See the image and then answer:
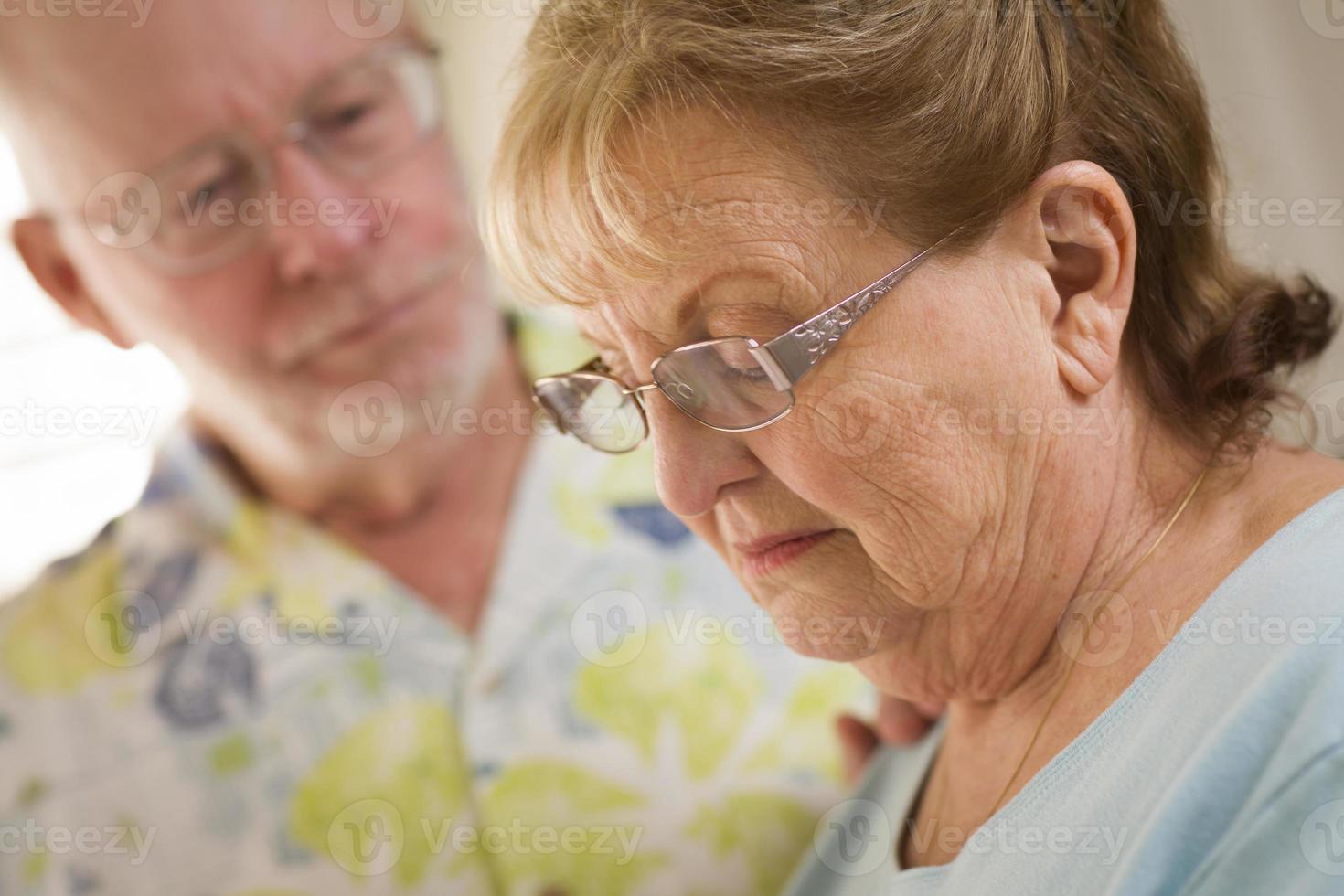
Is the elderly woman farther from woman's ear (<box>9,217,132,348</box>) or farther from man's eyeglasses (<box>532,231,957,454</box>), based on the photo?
woman's ear (<box>9,217,132,348</box>)

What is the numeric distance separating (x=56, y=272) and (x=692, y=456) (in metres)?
0.97

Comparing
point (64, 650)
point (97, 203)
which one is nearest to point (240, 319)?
point (97, 203)

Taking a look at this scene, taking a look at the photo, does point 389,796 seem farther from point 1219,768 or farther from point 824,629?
point 1219,768

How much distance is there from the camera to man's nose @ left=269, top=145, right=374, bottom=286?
4.64 ft

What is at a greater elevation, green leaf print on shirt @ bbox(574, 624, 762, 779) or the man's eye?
the man's eye

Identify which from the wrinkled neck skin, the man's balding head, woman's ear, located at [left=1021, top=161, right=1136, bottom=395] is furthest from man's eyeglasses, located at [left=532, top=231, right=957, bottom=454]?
the man's balding head

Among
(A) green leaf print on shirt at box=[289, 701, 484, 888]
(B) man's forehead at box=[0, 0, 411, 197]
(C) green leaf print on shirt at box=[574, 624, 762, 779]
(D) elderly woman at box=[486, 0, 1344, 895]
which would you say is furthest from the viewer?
(C) green leaf print on shirt at box=[574, 624, 762, 779]

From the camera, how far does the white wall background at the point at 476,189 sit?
4.61 ft

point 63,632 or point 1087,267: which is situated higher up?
point 1087,267

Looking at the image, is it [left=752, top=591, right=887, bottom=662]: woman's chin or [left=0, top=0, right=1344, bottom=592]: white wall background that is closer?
[left=752, top=591, right=887, bottom=662]: woman's chin

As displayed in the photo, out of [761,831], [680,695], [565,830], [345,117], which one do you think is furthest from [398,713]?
[345,117]

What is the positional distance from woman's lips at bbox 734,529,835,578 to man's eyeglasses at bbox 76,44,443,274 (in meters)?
0.81

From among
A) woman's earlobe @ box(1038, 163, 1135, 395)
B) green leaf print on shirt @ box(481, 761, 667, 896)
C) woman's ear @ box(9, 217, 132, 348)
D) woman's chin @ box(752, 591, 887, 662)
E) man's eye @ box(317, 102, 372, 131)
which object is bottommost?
green leaf print on shirt @ box(481, 761, 667, 896)

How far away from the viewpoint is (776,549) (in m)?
0.99
